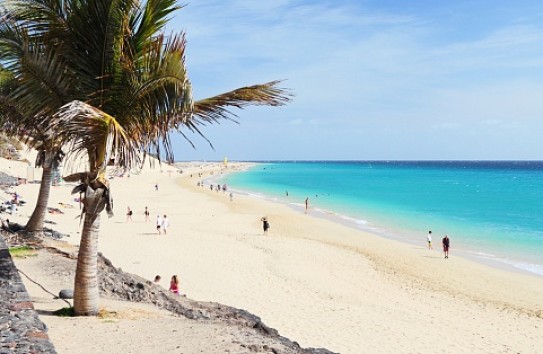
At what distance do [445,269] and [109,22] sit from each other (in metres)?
18.2

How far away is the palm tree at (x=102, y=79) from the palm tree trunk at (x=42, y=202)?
23.5 feet

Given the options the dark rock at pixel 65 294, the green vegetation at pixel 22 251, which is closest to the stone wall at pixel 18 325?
the dark rock at pixel 65 294

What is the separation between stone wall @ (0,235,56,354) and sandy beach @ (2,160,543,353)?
2.09 ft

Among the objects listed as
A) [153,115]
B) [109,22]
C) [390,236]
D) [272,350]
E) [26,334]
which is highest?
[109,22]

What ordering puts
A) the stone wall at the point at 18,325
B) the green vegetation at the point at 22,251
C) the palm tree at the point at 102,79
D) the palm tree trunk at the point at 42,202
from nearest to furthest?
the stone wall at the point at 18,325 < the palm tree at the point at 102,79 < the green vegetation at the point at 22,251 < the palm tree trunk at the point at 42,202

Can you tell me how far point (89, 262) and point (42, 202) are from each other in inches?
306

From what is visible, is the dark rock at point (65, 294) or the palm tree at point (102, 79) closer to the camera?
the palm tree at point (102, 79)

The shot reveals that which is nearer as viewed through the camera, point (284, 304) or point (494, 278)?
point (284, 304)

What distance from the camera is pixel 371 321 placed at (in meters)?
11.9

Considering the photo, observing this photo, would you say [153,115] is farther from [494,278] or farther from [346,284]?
[494,278]

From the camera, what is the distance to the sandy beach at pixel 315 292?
734 cm

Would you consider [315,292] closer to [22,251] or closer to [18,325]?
[22,251]

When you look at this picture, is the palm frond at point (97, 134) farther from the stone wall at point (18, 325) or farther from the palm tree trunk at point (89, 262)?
the stone wall at point (18, 325)

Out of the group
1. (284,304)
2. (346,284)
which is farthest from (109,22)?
(346,284)
